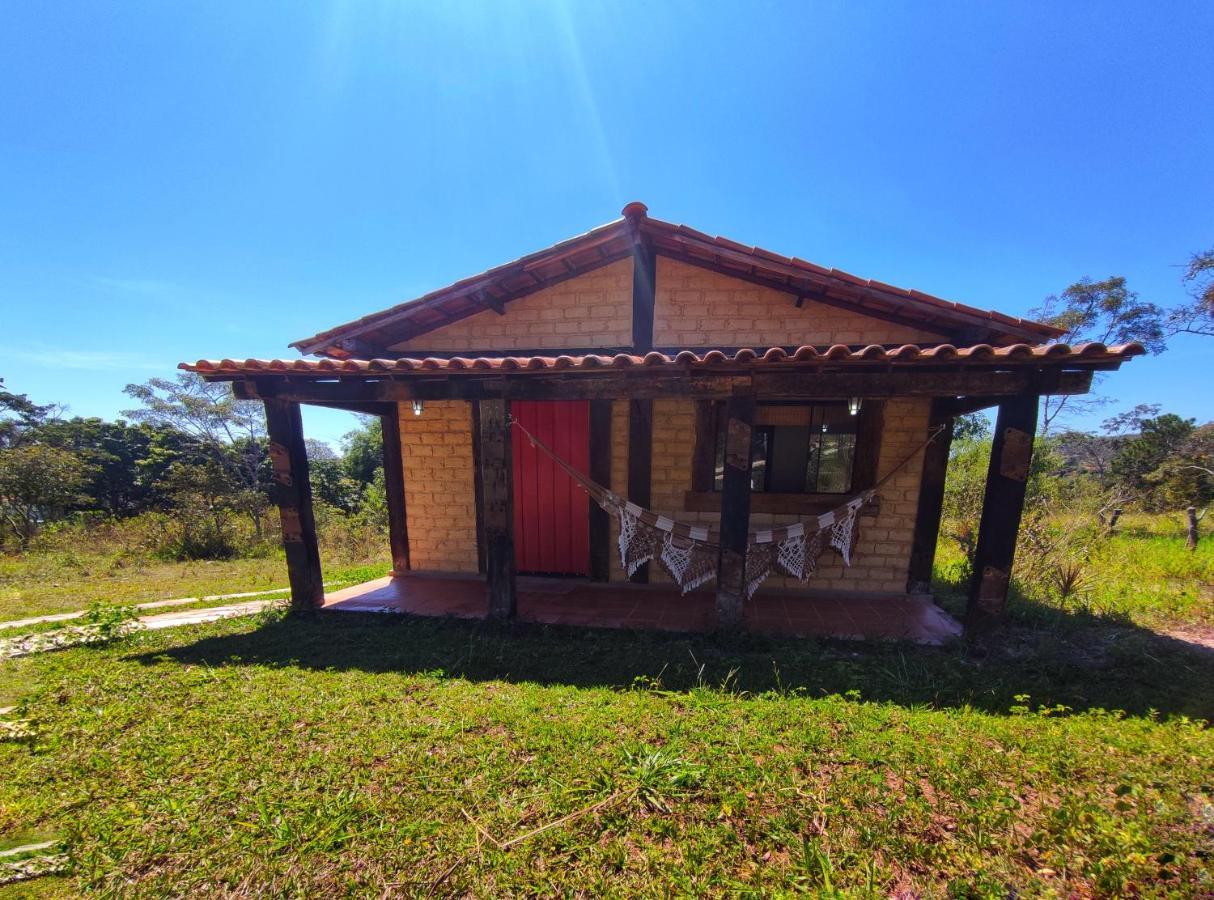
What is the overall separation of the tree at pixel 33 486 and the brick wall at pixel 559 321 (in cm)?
1031

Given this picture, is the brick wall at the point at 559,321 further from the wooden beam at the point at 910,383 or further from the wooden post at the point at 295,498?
the wooden beam at the point at 910,383

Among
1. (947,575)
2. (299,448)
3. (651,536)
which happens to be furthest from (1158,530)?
(299,448)

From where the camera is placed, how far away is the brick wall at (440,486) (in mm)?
4926

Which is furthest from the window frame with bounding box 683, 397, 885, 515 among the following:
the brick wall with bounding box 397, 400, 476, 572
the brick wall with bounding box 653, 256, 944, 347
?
the brick wall with bounding box 397, 400, 476, 572

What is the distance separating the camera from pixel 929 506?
437cm

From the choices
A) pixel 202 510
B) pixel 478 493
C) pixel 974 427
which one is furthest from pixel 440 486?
pixel 974 427

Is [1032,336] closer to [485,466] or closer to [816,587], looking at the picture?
[816,587]

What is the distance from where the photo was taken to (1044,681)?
2775 millimetres

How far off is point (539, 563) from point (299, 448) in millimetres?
2599

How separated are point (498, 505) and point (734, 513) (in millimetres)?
1869

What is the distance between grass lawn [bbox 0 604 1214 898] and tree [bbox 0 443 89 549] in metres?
9.44

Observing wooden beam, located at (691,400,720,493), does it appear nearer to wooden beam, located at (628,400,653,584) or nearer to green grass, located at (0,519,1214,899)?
wooden beam, located at (628,400,653,584)

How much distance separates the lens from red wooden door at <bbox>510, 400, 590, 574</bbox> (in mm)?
4770

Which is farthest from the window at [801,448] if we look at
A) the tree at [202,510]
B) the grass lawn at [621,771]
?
the tree at [202,510]
